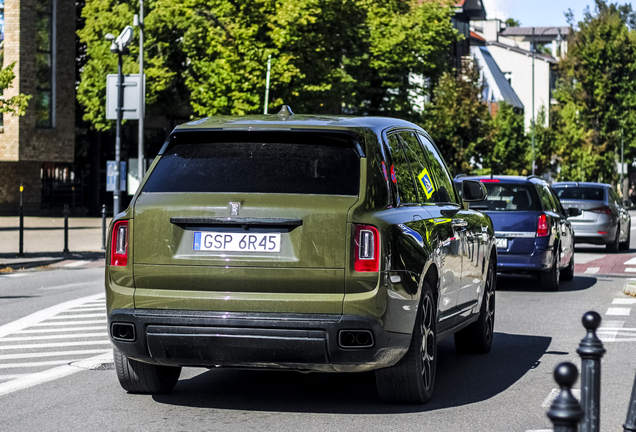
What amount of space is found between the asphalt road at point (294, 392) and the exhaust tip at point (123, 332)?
18.3 inches

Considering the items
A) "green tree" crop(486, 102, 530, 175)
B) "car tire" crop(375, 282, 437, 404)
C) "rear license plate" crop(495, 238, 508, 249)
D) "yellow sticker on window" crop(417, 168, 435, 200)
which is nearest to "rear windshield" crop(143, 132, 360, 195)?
"car tire" crop(375, 282, 437, 404)

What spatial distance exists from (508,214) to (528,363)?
21.2ft

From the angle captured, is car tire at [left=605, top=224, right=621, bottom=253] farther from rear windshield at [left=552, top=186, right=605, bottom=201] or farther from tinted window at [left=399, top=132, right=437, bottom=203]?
tinted window at [left=399, top=132, right=437, bottom=203]

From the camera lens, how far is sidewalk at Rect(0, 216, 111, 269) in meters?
20.9

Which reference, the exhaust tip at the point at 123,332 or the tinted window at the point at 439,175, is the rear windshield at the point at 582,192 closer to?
the tinted window at the point at 439,175

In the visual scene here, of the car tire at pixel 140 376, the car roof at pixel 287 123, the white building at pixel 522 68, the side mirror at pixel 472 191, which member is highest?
the white building at pixel 522 68

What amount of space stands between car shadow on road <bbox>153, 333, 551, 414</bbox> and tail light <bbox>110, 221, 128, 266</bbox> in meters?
1.01

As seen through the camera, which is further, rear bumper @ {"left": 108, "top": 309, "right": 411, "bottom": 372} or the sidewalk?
the sidewalk

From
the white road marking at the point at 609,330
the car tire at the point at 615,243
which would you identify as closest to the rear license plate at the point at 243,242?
the white road marking at the point at 609,330

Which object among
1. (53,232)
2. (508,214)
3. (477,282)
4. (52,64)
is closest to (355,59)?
(52,64)

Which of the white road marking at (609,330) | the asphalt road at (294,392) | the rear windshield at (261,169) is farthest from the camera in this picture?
the white road marking at (609,330)

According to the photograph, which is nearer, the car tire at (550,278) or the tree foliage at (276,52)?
the car tire at (550,278)

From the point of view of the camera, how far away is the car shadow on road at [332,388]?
6566 millimetres

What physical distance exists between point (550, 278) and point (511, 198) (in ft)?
4.07
